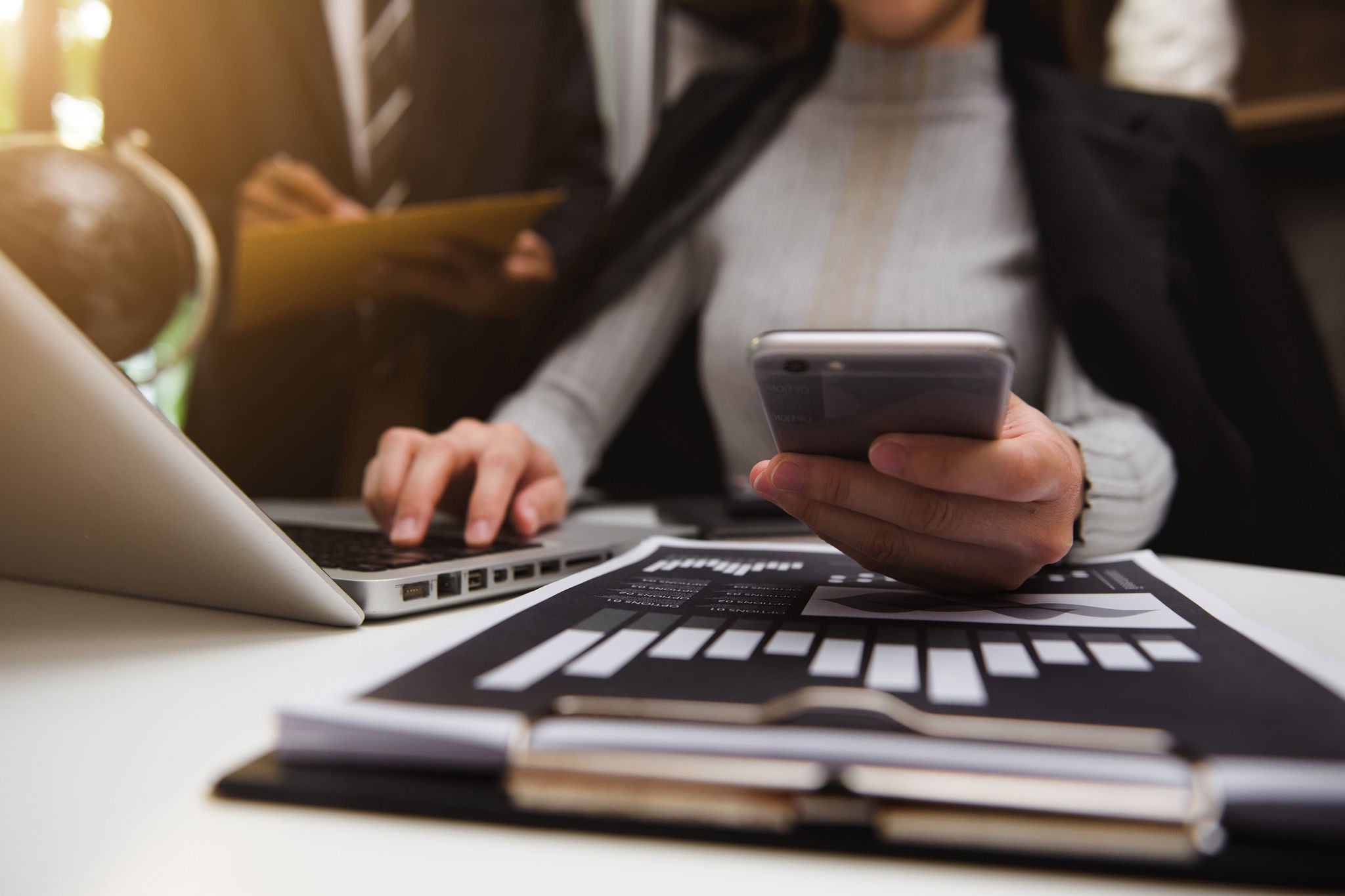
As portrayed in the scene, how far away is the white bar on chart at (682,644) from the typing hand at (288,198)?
2.49 ft

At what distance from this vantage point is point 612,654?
25cm

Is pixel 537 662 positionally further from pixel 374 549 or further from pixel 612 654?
pixel 374 549

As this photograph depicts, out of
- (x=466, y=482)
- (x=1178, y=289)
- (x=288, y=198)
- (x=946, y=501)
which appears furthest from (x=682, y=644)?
(x=288, y=198)

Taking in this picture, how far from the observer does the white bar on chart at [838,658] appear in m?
Result: 0.24

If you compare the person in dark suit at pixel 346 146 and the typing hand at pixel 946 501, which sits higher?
the person in dark suit at pixel 346 146

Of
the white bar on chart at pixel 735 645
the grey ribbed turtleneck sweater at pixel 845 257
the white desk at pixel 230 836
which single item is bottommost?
the white desk at pixel 230 836

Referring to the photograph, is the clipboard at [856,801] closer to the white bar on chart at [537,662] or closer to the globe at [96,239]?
the white bar on chart at [537,662]

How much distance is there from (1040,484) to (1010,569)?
0.06 meters

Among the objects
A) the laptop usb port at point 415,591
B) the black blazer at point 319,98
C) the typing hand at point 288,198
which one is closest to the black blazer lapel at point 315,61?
the black blazer at point 319,98

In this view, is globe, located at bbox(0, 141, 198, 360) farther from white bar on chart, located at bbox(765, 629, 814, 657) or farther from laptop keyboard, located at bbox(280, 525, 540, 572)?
white bar on chart, located at bbox(765, 629, 814, 657)

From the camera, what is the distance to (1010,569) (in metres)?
0.35

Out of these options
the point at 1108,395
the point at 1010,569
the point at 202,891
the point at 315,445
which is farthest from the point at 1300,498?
the point at 315,445

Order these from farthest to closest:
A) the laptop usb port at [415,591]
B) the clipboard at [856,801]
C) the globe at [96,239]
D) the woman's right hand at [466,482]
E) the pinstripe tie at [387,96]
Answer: the pinstripe tie at [387,96] < the globe at [96,239] < the woman's right hand at [466,482] < the laptop usb port at [415,591] < the clipboard at [856,801]

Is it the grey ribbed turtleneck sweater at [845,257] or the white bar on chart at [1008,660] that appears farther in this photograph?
the grey ribbed turtleneck sweater at [845,257]
